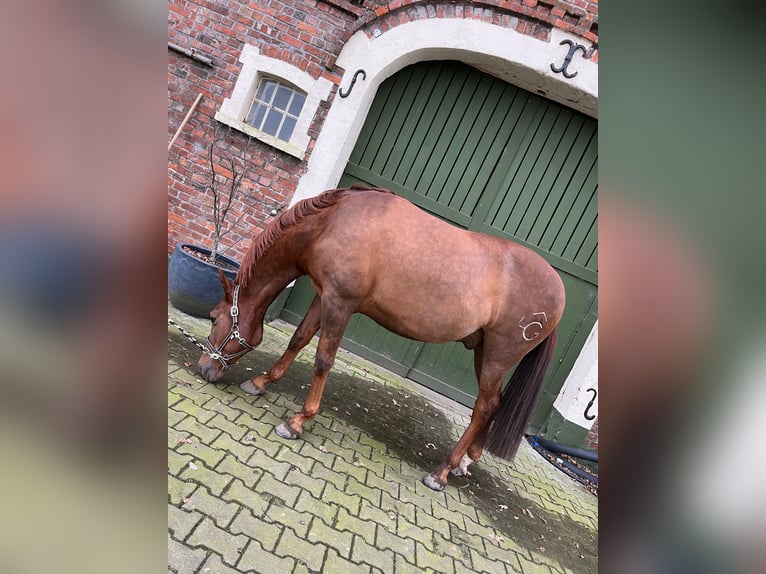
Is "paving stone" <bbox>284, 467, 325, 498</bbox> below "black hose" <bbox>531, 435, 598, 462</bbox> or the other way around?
the other way around

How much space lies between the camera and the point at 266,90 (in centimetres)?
466

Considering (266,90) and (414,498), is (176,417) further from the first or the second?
(266,90)

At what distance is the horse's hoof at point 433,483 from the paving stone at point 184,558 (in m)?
1.64

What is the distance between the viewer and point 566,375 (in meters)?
5.29

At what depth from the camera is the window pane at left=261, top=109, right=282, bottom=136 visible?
4.67 m

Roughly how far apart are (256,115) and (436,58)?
80.2 inches

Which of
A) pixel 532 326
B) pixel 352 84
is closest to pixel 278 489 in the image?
pixel 532 326

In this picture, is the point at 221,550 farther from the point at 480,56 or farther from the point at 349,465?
the point at 480,56

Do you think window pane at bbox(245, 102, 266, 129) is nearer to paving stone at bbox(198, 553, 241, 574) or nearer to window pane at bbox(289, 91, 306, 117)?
window pane at bbox(289, 91, 306, 117)

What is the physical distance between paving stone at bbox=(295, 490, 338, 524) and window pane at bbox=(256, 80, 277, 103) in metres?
3.99

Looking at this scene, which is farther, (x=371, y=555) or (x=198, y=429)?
(x=198, y=429)

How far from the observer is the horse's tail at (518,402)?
3.20 m

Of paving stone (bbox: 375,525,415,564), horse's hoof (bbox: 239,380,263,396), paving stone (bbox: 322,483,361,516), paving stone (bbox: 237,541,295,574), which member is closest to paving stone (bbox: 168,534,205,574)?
paving stone (bbox: 237,541,295,574)
